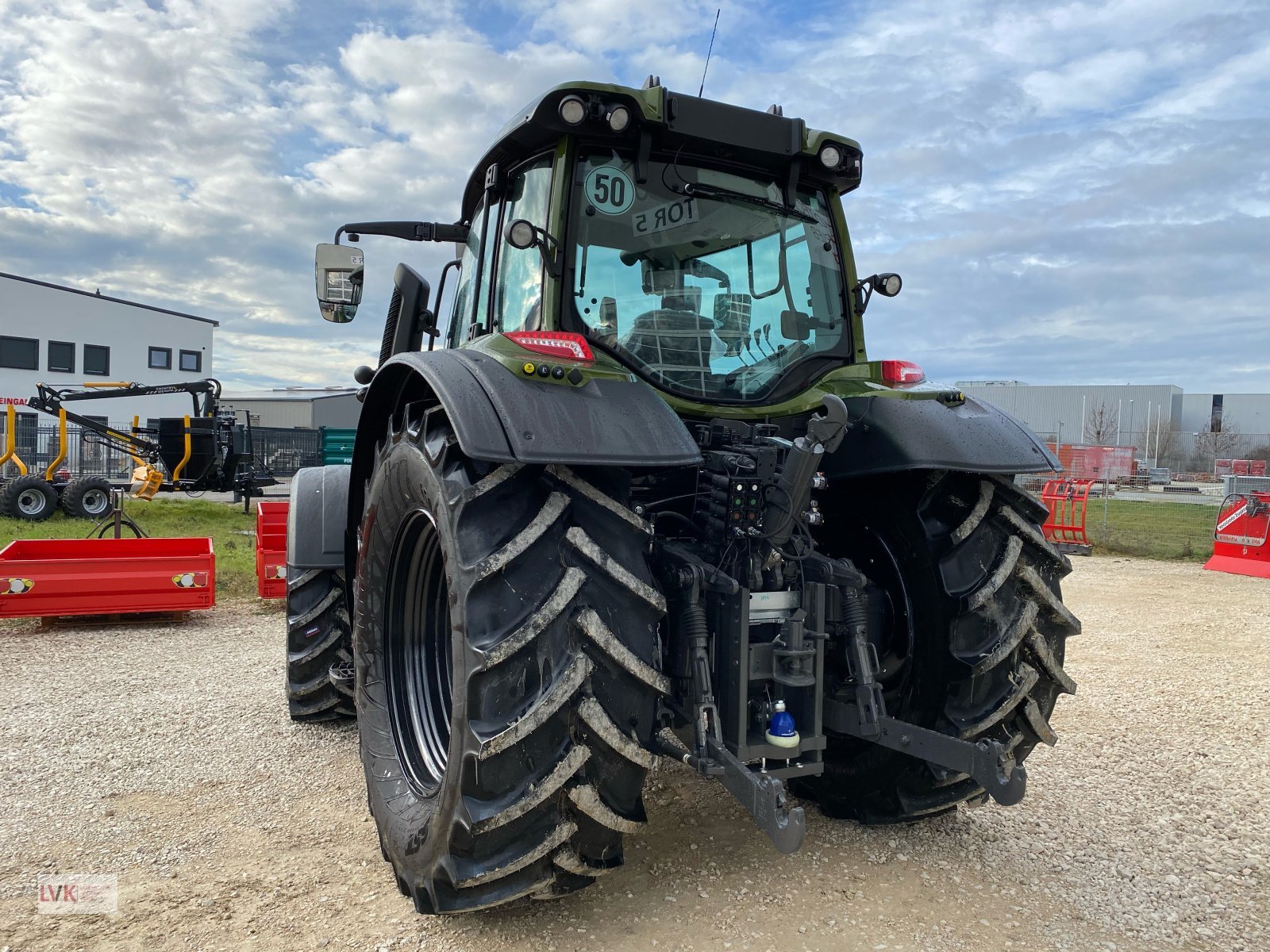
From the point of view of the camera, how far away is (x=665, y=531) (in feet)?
10.2

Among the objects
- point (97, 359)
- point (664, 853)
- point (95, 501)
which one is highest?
point (97, 359)

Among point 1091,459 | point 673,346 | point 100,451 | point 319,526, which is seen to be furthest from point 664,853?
point 100,451

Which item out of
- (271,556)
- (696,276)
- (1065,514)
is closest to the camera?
(696,276)

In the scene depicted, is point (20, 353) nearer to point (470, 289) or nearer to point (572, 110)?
point (470, 289)

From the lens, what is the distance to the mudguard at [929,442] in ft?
9.48

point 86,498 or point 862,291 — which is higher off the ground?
point 862,291

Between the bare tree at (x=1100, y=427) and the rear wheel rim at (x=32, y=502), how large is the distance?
33888 millimetres

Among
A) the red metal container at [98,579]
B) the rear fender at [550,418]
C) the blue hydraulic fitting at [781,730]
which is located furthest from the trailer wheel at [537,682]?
the red metal container at [98,579]

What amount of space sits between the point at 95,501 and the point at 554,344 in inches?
641

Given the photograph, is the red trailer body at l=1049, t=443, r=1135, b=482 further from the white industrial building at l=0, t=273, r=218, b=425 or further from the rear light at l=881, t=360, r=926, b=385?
the white industrial building at l=0, t=273, r=218, b=425

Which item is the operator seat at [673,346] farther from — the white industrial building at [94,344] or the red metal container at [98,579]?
the white industrial building at [94,344]

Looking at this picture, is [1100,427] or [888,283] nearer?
[888,283]

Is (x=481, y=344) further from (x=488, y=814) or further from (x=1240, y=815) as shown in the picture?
(x=1240, y=815)

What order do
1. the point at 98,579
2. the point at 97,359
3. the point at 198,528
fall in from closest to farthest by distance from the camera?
the point at 98,579, the point at 198,528, the point at 97,359
